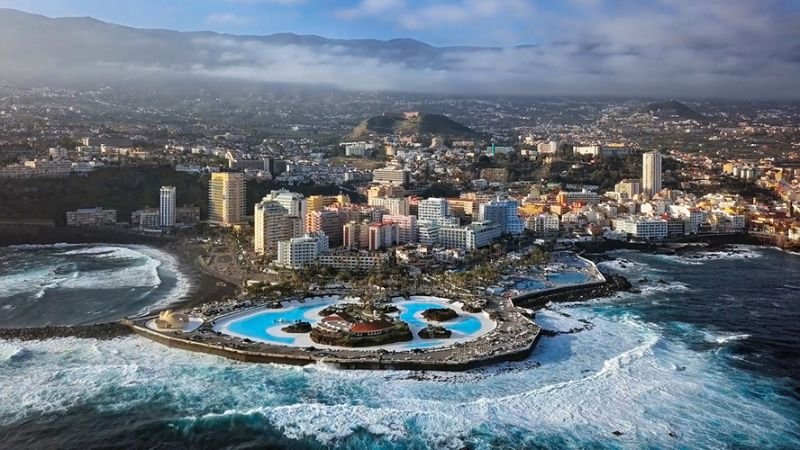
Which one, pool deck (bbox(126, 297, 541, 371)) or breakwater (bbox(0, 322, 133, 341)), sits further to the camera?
breakwater (bbox(0, 322, 133, 341))

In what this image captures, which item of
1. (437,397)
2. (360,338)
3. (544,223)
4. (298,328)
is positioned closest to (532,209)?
(544,223)

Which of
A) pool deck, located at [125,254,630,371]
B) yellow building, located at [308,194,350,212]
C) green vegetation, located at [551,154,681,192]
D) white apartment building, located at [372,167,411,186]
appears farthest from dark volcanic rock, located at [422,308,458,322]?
green vegetation, located at [551,154,681,192]

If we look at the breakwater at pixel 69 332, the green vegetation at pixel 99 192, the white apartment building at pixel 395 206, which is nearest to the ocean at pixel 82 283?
the breakwater at pixel 69 332

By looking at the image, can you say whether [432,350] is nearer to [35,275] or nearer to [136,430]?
[136,430]

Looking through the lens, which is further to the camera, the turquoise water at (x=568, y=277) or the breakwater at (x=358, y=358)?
the turquoise water at (x=568, y=277)

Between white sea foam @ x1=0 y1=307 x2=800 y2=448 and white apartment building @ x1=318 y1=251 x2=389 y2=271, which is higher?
white apartment building @ x1=318 y1=251 x2=389 y2=271

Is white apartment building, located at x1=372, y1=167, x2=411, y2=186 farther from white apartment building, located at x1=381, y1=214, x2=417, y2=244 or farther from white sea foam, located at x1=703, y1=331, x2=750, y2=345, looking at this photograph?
white sea foam, located at x1=703, y1=331, x2=750, y2=345

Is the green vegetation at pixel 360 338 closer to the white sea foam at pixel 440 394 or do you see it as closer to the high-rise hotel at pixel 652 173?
the white sea foam at pixel 440 394

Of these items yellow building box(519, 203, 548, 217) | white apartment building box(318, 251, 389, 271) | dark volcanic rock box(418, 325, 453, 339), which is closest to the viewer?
dark volcanic rock box(418, 325, 453, 339)
